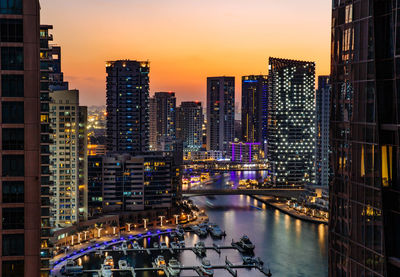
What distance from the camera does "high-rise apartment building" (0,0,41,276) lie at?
29.1 feet

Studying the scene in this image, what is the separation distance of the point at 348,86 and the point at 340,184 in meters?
1.62

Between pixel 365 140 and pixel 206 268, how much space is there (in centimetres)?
3004

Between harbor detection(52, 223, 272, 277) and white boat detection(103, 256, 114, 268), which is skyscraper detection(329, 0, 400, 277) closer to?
harbor detection(52, 223, 272, 277)

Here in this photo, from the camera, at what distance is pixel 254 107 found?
16100 centimetres

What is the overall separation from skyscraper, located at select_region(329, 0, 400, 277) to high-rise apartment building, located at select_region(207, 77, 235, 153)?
142 metres

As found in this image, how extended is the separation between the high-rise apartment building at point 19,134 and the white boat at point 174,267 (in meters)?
27.9

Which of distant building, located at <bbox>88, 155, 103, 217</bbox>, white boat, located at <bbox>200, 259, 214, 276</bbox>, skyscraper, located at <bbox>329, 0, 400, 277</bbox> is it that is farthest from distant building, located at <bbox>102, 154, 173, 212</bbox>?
skyscraper, located at <bbox>329, 0, 400, 277</bbox>

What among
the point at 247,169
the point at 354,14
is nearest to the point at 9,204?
the point at 354,14

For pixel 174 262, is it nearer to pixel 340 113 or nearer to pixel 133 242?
pixel 133 242

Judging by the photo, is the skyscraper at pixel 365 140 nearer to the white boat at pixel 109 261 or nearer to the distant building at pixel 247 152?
the white boat at pixel 109 261

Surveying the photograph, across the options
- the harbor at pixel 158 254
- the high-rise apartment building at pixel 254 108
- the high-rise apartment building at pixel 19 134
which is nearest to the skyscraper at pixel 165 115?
the high-rise apartment building at pixel 254 108

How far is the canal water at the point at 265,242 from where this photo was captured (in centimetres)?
3716

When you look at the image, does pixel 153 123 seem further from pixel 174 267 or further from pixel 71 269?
pixel 71 269

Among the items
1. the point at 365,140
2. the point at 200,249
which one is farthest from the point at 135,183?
the point at 365,140
